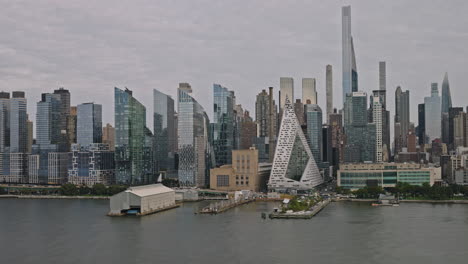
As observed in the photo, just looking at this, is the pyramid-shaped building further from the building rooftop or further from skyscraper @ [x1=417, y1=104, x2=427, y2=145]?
skyscraper @ [x1=417, y1=104, x2=427, y2=145]

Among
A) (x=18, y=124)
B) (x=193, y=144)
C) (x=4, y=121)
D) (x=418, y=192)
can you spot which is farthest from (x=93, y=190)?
(x=4, y=121)

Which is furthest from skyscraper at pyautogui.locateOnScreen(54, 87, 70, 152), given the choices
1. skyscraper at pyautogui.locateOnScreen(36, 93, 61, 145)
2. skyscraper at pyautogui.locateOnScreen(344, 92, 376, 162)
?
skyscraper at pyautogui.locateOnScreen(344, 92, 376, 162)

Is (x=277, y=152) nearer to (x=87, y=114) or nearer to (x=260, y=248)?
(x=260, y=248)

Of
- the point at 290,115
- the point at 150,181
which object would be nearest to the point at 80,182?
the point at 150,181

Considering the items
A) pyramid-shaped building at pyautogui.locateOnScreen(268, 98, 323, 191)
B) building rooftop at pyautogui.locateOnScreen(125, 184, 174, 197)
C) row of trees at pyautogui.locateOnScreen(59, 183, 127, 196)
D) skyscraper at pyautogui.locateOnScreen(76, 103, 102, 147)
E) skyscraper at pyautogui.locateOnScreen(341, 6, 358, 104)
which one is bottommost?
row of trees at pyautogui.locateOnScreen(59, 183, 127, 196)

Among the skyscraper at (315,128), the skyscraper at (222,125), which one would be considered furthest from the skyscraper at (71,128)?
the skyscraper at (315,128)

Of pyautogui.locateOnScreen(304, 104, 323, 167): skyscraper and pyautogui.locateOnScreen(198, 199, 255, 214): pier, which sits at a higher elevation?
pyautogui.locateOnScreen(304, 104, 323, 167): skyscraper
